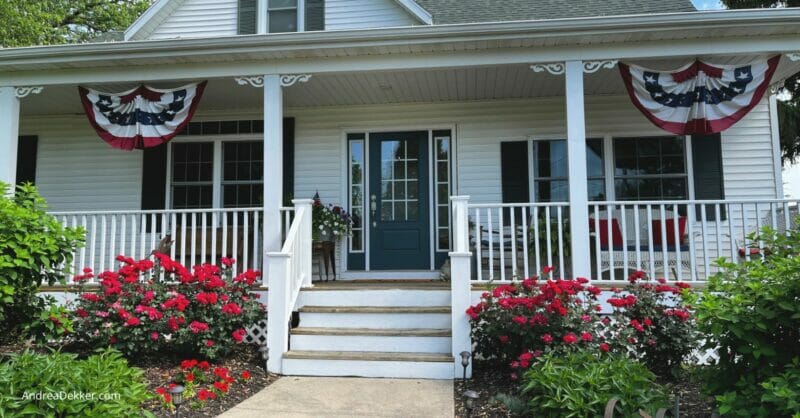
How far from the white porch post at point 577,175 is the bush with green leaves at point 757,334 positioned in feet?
7.07

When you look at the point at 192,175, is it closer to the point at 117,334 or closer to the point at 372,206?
the point at 372,206

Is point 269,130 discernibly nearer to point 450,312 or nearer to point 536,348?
point 450,312

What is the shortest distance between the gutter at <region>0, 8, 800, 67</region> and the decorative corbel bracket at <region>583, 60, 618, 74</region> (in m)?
0.30

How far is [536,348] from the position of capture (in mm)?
3818

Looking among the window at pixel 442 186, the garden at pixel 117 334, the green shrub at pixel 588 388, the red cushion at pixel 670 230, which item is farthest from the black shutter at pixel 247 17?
the green shrub at pixel 588 388

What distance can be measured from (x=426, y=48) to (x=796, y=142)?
14.9 meters

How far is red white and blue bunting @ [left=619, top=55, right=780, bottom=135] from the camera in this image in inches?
197

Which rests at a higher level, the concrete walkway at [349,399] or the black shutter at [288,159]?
the black shutter at [288,159]

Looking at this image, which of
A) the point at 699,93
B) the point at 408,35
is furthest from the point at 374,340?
the point at 699,93

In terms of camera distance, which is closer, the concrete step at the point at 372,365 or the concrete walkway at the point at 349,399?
the concrete walkway at the point at 349,399

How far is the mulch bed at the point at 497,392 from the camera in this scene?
132 inches

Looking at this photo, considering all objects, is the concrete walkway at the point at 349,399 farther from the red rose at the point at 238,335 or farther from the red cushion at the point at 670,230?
the red cushion at the point at 670,230

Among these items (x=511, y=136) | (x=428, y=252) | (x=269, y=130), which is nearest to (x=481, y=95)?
(x=511, y=136)

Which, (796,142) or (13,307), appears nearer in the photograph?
(13,307)
